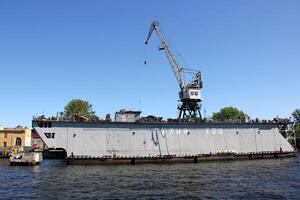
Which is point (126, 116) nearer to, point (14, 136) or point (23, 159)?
point (23, 159)

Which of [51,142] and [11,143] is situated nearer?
[51,142]

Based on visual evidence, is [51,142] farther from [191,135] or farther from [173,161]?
[191,135]

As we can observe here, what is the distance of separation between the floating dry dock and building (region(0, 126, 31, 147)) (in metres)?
41.5

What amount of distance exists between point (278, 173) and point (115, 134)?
34195mm

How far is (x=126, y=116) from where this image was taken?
244 feet

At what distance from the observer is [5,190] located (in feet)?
119

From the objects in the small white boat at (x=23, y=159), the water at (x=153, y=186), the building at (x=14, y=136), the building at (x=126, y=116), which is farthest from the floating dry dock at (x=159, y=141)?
the building at (x=14, y=136)

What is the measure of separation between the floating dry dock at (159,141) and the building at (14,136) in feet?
136

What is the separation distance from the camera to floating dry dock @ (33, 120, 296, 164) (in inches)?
2682

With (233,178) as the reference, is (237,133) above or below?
above

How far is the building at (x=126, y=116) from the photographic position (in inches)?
2922

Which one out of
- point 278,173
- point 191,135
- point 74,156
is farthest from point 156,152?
point 278,173

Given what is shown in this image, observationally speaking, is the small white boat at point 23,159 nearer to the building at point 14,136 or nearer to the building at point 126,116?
the building at point 126,116

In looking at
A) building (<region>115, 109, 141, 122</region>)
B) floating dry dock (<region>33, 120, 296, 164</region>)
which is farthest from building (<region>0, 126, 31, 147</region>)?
building (<region>115, 109, 141, 122</region>)
